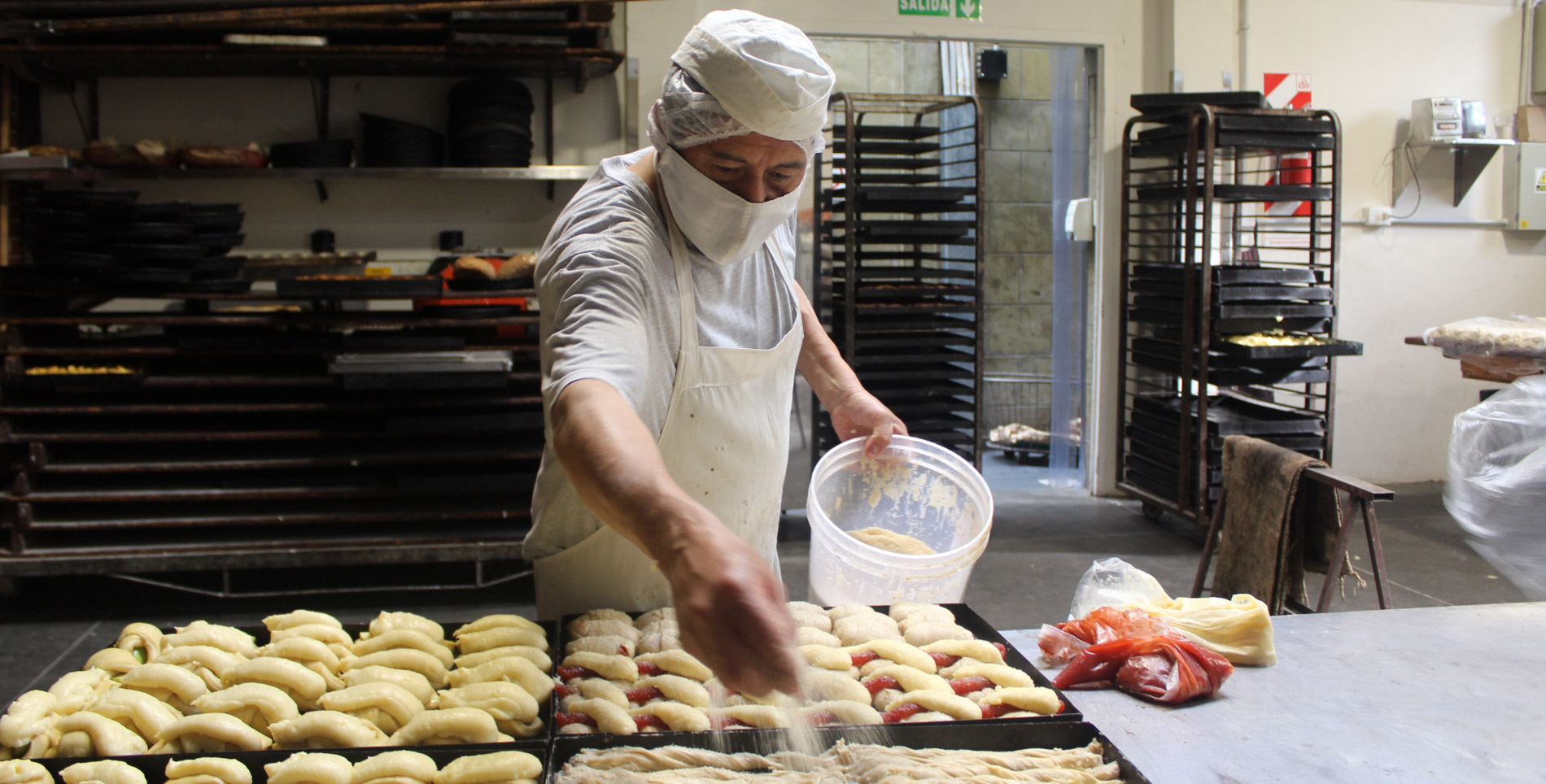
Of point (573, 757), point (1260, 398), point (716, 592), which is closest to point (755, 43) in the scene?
point (716, 592)

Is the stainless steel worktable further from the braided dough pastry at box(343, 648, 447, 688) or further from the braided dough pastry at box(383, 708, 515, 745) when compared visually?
the braided dough pastry at box(343, 648, 447, 688)

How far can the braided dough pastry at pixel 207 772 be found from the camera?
1202 mm

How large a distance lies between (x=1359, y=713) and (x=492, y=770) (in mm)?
1311

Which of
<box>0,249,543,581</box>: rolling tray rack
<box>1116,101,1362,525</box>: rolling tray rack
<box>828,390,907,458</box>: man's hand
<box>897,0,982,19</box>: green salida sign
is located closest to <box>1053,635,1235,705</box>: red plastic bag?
<box>828,390,907,458</box>: man's hand

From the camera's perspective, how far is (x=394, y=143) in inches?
159

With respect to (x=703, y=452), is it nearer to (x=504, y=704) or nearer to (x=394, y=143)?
(x=504, y=704)

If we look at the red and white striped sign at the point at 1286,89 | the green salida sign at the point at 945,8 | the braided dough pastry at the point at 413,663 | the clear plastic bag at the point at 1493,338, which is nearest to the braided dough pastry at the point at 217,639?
the braided dough pastry at the point at 413,663

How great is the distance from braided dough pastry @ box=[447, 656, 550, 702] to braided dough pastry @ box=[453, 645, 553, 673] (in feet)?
0.07

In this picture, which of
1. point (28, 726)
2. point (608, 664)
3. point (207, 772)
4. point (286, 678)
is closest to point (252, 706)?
point (286, 678)

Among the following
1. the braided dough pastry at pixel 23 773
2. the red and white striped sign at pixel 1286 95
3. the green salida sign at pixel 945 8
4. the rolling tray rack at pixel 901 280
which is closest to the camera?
the braided dough pastry at pixel 23 773

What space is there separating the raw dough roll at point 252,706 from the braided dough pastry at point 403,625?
9.6 inches

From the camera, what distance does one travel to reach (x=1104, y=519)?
509cm

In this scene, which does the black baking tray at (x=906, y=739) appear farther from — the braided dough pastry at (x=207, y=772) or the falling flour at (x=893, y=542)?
the falling flour at (x=893, y=542)

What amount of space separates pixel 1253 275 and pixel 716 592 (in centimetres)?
421
